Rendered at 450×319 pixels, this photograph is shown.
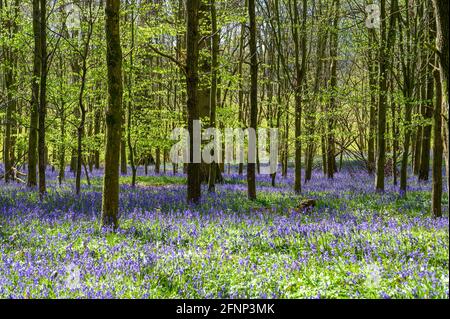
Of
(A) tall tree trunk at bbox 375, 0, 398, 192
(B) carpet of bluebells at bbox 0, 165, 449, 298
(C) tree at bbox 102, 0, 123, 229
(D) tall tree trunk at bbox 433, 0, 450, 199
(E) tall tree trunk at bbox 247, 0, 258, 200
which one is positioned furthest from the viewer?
(A) tall tree trunk at bbox 375, 0, 398, 192

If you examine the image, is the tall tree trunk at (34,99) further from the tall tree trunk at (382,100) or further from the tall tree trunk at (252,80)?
the tall tree trunk at (382,100)

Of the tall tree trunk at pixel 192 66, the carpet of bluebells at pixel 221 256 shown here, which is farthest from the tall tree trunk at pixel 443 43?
the tall tree trunk at pixel 192 66

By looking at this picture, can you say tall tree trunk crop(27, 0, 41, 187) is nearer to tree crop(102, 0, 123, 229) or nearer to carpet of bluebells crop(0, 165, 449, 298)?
carpet of bluebells crop(0, 165, 449, 298)

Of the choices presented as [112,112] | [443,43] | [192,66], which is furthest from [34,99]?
[443,43]

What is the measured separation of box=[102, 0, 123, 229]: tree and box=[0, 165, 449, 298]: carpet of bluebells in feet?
1.50

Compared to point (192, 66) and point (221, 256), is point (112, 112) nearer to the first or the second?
point (221, 256)

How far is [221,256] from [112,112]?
335 cm

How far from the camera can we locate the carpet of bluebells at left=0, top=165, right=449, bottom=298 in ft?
13.9

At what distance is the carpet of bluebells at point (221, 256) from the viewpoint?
13.9 ft

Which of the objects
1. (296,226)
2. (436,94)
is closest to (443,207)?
(436,94)

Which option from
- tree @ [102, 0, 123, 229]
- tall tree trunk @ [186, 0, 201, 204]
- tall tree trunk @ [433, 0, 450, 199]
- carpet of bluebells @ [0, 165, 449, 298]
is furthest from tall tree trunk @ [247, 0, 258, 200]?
tall tree trunk @ [433, 0, 450, 199]

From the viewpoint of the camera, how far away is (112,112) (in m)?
7.32

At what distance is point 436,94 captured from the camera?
8570 mm

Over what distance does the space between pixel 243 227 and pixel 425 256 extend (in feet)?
10.6
